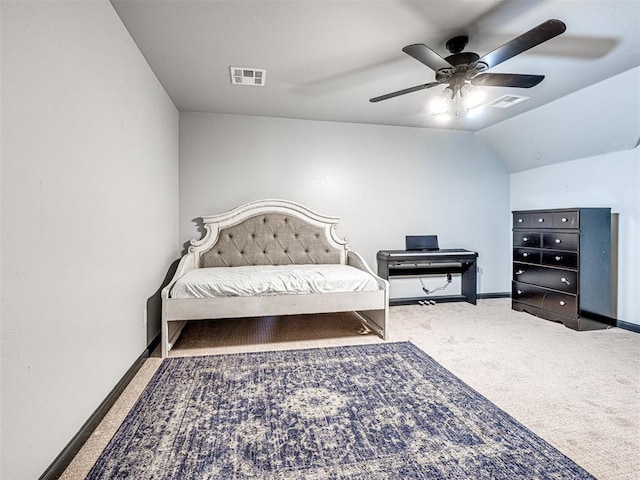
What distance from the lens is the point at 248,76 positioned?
2.83m

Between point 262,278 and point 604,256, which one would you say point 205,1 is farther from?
point 604,256

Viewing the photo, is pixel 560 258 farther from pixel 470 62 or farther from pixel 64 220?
pixel 64 220

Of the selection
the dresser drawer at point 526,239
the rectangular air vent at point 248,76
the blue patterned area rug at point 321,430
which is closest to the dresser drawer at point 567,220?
the dresser drawer at point 526,239

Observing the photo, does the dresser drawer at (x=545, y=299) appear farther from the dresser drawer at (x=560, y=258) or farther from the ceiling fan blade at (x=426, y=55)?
the ceiling fan blade at (x=426, y=55)

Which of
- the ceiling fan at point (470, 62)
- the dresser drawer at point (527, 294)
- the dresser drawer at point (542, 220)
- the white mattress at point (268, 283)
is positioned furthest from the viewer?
the dresser drawer at point (527, 294)

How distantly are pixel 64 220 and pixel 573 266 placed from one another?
4.10m

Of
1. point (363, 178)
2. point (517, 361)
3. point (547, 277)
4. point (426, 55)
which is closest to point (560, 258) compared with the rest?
point (547, 277)

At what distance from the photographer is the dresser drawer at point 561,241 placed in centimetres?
327

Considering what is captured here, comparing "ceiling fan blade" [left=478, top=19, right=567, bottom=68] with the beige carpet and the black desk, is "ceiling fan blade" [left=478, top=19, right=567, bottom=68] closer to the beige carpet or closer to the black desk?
the beige carpet

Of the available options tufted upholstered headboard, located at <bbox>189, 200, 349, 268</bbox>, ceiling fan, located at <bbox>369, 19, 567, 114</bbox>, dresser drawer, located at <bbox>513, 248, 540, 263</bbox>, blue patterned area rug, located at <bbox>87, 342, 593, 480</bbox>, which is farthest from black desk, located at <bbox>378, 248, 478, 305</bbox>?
ceiling fan, located at <bbox>369, 19, 567, 114</bbox>

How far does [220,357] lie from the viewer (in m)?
→ 2.61

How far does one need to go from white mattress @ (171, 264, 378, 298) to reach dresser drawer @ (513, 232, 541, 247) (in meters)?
2.07

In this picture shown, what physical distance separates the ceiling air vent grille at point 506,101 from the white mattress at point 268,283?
2200 millimetres

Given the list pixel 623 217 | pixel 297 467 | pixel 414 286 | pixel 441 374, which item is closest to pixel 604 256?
pixel 623 217
